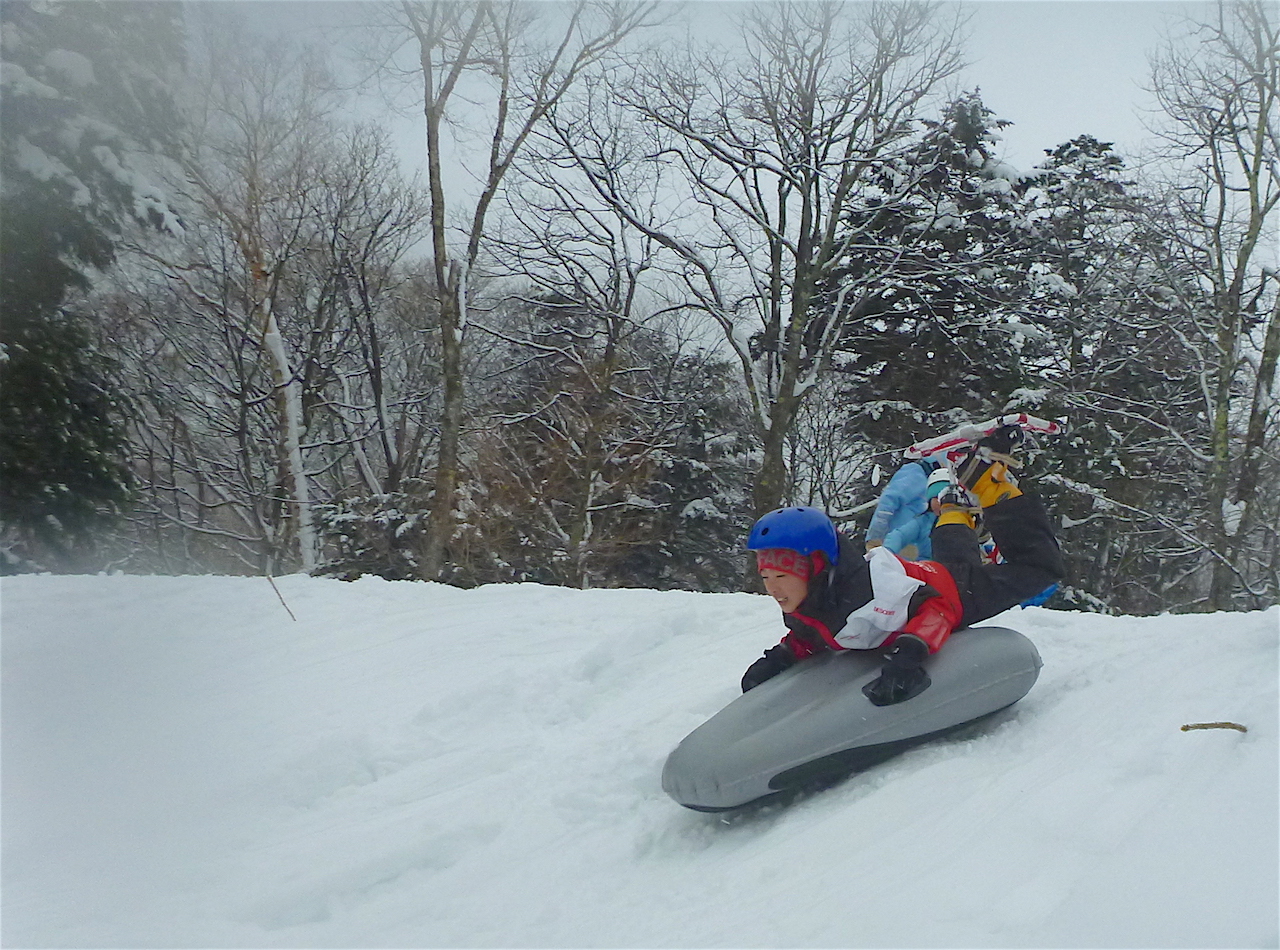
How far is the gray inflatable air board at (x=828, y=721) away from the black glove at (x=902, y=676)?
Result: 36mm

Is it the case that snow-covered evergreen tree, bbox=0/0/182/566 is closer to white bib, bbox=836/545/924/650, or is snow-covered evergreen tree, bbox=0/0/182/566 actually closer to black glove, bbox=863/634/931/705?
white bib, bbox=836/545/924/650

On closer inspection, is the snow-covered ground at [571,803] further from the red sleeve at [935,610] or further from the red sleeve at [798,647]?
the red sleeve at [798,647]

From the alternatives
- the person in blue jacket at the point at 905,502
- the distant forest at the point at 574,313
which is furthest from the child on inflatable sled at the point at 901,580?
the distant forest at the point at 574,313

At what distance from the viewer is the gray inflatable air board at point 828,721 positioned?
3252 mm

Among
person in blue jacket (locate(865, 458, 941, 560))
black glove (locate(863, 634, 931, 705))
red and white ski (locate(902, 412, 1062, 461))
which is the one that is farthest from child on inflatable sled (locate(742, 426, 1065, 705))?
person in blue jacket (locate(865, 458, 941, 560))

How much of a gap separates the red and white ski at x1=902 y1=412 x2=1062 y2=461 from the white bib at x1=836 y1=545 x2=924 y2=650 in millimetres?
1180

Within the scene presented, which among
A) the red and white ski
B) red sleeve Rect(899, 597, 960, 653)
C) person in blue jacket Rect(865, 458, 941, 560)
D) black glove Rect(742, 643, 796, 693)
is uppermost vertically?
the red and white ski

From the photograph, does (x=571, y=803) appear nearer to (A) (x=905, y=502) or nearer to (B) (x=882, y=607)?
(B) (x=882, y=607)

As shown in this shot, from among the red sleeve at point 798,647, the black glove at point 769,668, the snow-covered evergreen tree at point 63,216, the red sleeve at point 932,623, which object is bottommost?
the black glove at point 769,668

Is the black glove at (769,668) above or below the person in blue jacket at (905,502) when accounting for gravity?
below

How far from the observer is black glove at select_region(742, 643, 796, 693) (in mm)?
3861

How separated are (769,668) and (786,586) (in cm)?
50

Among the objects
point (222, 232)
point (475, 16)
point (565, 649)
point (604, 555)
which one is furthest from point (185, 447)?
point (565, 649)

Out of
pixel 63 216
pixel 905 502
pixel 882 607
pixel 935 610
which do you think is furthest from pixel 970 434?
pixel 63 216
